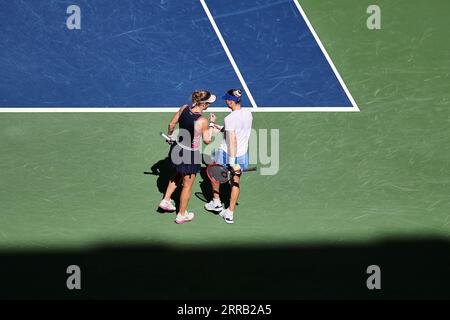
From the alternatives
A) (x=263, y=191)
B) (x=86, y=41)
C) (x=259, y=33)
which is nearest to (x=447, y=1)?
(x=259, y=33)

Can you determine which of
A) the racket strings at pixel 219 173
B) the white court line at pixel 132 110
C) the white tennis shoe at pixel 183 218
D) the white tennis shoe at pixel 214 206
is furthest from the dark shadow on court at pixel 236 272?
the white court line at pixel 132 110

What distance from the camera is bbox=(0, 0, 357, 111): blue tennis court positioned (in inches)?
570

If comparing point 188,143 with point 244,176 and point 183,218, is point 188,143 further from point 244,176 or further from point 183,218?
point 244,176

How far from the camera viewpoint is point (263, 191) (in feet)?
41.8

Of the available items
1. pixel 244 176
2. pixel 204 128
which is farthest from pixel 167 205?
pixel 244 176

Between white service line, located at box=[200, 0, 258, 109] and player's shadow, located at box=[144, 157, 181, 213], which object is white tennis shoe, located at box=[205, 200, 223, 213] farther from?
white service line, located at box=[200, 0, 258, 109]

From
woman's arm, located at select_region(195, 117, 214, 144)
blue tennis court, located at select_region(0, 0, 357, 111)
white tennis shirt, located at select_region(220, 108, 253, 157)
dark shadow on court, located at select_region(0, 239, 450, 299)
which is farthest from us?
blue tennis court, located at select_region(0, 0, 357, 111)

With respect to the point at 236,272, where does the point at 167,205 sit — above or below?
above

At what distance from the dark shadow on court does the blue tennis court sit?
142 inches

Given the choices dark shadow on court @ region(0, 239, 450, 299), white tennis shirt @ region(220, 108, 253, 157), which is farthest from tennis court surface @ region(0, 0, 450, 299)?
white tennis shirt @ region(220, 108, 253, 157)

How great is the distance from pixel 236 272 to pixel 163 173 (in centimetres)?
276

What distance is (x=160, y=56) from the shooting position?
14930mm

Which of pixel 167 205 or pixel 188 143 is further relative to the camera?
pixel 167 205

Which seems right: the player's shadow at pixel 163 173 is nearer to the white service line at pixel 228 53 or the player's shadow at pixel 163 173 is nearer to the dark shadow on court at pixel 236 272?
the dark shadow on court at pixel 236 272
